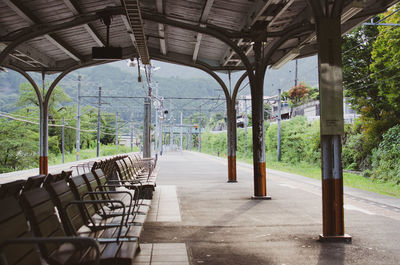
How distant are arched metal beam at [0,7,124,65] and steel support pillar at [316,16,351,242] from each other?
14.2 ft

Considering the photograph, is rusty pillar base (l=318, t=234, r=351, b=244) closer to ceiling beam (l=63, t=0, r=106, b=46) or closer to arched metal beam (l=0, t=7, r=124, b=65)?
arched metal beam (l=0, t=7, r=124, b=65)

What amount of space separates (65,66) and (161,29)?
12.9 ft

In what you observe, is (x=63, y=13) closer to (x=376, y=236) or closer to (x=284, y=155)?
(x=376, y=236)

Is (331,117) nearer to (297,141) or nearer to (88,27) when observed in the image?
(88,27)

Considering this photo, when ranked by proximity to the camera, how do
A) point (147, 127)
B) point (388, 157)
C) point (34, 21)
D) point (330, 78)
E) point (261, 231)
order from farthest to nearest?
point (147, 127) < point (388, 157) < point (34, 21) < point (261, 231) < point (330, 78)

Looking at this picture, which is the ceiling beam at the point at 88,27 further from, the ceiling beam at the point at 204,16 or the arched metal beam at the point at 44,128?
the ceiling beam at the point at 204,16

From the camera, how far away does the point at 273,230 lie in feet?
17.7

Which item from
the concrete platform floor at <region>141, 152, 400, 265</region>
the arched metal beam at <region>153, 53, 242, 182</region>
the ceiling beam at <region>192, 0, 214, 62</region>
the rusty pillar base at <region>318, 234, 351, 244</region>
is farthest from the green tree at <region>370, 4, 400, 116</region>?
the rusty pillar base at <region>318, 234, 351, 244</region>

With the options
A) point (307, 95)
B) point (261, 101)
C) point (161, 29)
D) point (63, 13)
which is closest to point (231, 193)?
point (261, 101)

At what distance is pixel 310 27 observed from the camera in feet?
23.5

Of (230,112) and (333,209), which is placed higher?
(230,112)

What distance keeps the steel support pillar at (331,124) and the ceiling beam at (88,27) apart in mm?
4651

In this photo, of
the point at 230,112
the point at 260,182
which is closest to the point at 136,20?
the point at 260,182

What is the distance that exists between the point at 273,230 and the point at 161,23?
4.59 meters
